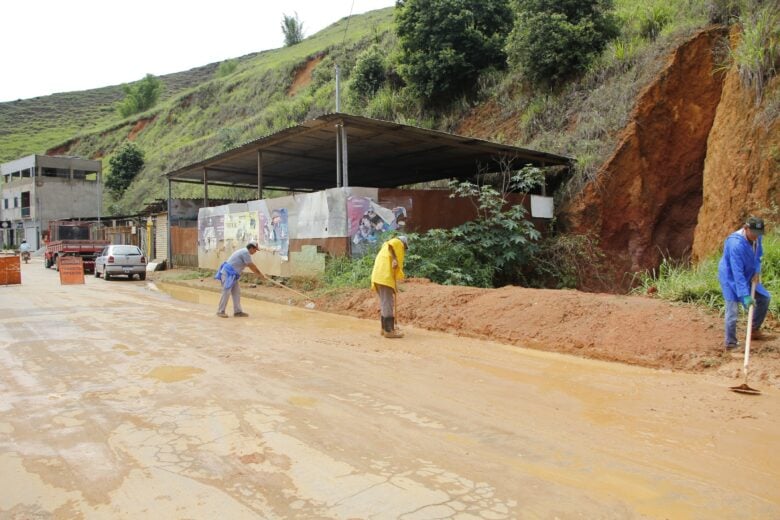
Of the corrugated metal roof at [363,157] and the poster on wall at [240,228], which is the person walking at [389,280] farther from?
the poster on wall at [240,228]

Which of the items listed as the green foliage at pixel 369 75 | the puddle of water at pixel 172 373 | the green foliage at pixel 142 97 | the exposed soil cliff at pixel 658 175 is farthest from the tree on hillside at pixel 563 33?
the green foliage at pixel 142 97

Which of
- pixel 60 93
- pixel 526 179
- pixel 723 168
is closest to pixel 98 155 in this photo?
pixel 60 93

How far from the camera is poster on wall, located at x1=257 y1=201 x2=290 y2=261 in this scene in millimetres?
16766

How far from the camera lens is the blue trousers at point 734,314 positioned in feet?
21.7

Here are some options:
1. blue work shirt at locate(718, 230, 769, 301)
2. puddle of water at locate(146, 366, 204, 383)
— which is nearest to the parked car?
puddle of water at locate(146, 366, 204, 383)

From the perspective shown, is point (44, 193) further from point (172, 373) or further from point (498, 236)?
point (172, 373)

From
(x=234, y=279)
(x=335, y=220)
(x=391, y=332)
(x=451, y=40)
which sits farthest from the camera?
(x=451, y=40)

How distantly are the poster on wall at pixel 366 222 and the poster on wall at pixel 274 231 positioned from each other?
308 centimetres

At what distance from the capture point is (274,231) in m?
17.4

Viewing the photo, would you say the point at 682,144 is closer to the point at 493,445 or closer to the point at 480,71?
the point at 480,71

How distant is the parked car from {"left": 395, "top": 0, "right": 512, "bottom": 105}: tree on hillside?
552 inches

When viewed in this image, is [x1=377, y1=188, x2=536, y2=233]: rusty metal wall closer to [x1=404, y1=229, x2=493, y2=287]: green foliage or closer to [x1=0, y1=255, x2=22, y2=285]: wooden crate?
[x1=404, y1=229, x2=493, y2=287]: green foliage

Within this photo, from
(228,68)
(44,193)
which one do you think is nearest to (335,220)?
(44,193)

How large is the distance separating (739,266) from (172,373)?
673 centimetres
